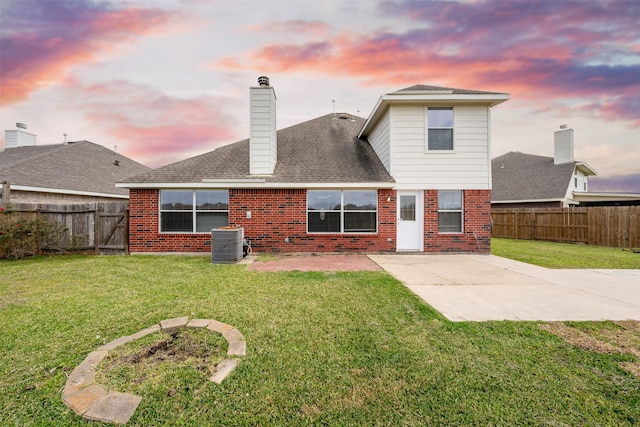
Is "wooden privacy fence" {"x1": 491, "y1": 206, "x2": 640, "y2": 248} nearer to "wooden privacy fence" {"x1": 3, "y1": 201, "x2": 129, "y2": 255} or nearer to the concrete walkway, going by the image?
the concrete walkway

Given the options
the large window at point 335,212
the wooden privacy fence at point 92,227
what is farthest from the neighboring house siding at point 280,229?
the wooden privacy fence at point 92,227

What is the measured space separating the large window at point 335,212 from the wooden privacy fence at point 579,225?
1042 centimetres

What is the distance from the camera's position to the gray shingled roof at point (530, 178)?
16.2 m

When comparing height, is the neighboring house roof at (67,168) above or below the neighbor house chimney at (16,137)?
below

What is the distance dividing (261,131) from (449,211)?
762cm

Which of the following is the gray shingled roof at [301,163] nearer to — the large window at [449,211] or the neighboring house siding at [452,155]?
the neighboring house siding at [452,155]

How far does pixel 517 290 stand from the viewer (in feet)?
16.4

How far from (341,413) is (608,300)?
5.50 meters

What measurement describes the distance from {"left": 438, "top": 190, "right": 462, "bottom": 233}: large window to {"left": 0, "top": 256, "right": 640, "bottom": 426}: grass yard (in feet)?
18.9

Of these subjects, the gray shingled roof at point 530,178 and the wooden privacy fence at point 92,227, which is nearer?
the wooden privacy fence at point 92,227

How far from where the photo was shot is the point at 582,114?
14227 millimetres

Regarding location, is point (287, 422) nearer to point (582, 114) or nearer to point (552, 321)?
point (552, 321)

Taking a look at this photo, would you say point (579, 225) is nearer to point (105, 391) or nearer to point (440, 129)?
point (440, 129)

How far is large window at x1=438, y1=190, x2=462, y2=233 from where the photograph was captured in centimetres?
934
